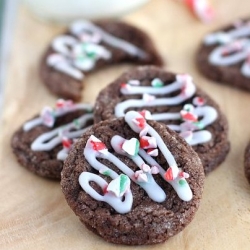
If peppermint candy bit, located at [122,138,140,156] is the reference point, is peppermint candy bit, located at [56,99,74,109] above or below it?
below

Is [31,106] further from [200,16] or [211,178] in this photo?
[200,16]

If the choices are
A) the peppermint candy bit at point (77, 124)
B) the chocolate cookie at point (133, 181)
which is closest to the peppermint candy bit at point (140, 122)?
the chocolate cookie at point (133, 181)

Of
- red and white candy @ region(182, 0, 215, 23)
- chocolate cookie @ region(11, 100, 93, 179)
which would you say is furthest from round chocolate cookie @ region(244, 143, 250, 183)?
red and white candy @ region(182, 0, 215, 23)

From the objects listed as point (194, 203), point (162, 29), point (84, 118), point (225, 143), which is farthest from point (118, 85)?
point (162, 29)

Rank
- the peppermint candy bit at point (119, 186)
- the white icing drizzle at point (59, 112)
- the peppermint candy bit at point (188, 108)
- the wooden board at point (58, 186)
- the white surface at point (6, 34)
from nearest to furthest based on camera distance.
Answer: the peppermint candy bit at point (119, 186) → the wooden board at point (58, 186) → the peppermint candy bit at point (188, 108) → the white icing drizzle at point (59, 112) → the white surface at point (6, 34)

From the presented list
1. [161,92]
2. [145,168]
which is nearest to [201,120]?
[161,92]

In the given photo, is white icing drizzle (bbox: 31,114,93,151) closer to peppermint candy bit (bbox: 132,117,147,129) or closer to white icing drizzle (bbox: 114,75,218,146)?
white icing drizzle (bbox: 114,75,218,146)

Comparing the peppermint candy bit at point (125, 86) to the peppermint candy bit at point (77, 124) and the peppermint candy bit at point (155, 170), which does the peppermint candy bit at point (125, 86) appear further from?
the peppermint candy bit at point (155, 170)
